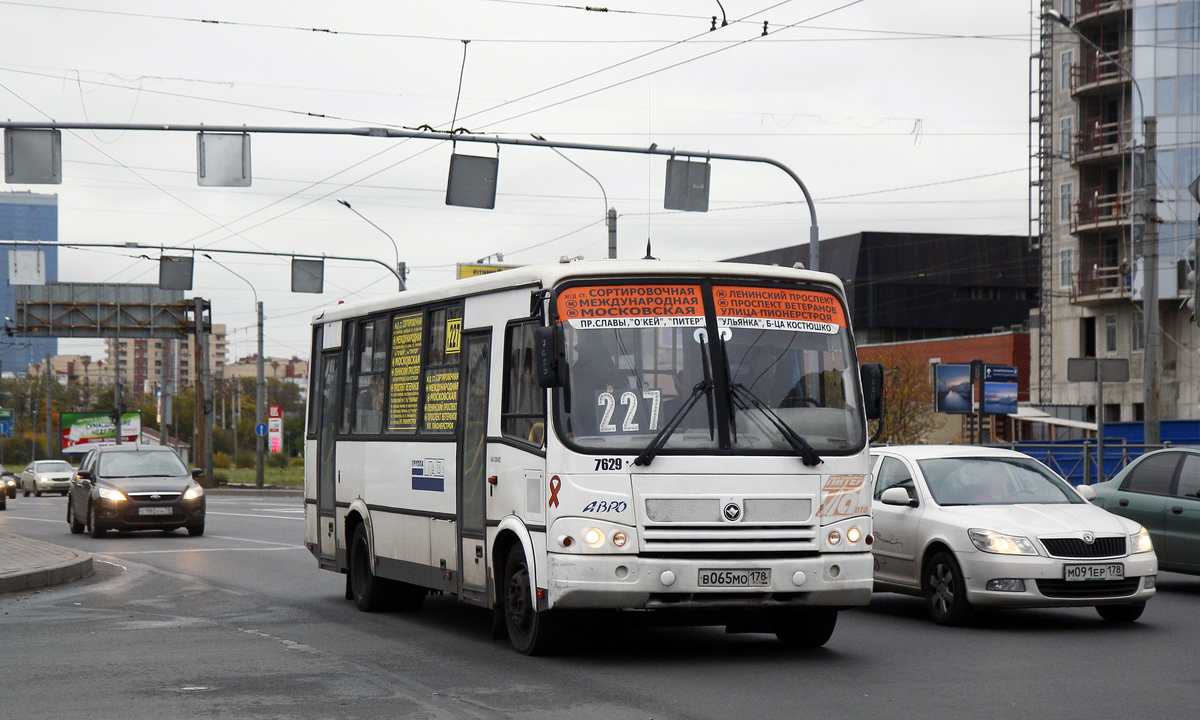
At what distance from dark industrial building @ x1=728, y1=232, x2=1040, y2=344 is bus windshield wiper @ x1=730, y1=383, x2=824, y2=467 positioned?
247 ft

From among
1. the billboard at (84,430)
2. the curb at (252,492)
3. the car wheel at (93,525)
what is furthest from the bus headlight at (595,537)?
the billboard at (84,430)

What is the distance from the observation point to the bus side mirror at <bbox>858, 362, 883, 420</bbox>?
11125 millimetres

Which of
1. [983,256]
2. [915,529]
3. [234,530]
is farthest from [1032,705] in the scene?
[983,256]

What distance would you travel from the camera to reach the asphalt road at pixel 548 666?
8.66 metres

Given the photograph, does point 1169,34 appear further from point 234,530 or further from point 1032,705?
point 1032,705

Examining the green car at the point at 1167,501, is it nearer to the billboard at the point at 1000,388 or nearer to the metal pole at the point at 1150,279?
the metal pole at the point at 1150,279

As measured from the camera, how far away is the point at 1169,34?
56969mm

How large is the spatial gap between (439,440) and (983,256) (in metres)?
79.6

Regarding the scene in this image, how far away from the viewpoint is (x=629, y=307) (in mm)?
10656

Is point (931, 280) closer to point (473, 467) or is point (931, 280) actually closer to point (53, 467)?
point (53, 467)

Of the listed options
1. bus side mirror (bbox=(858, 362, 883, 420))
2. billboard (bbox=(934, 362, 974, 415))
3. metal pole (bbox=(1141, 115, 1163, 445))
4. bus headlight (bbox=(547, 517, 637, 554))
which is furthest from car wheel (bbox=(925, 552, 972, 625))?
billboard (bbox=(934, 362, 974, 415))

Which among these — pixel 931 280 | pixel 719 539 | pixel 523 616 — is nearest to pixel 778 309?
pixel 719 539

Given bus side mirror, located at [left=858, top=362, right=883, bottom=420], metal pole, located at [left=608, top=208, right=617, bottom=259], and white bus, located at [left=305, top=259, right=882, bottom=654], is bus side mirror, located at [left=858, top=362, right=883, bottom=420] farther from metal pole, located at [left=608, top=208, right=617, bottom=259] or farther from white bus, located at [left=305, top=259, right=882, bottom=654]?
metal pole, located at [left=608, top=208, right=617, bottom=259]

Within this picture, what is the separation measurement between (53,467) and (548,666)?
58549 mm
